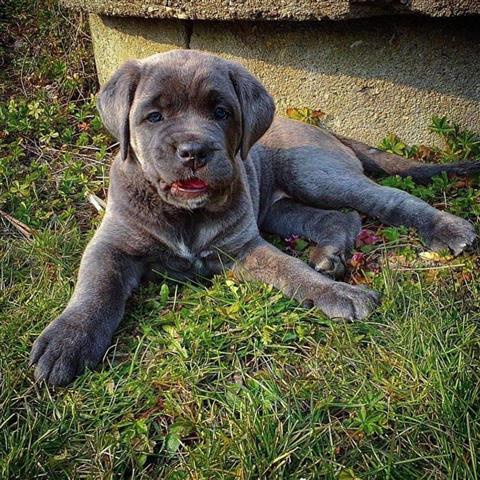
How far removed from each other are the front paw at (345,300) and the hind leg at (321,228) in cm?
36

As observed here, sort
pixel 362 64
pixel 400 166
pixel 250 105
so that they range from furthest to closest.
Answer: pixel 362 64, pixel 400 166, pixel 250 105

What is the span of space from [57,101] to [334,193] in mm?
2418

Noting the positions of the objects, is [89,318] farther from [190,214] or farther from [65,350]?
[190,214]

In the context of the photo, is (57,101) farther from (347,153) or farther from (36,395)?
(36,395)

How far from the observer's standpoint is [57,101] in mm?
5277

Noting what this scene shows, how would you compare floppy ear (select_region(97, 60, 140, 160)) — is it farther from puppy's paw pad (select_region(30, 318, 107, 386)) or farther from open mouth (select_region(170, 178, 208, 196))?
puppy's paw pad (select_region(30, 318, 107, 386))

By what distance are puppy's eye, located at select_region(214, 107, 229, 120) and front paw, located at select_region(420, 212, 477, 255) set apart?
1.23 metres

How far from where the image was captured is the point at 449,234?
351 centimetres

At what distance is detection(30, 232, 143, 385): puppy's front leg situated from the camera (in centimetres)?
278

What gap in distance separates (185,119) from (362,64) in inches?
68.9

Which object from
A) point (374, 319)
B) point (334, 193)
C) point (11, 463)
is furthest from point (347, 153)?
point (11, 463)


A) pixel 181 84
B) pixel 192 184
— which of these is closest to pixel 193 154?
pixel 192 184

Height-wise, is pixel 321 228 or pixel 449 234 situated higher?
pixel 449 234

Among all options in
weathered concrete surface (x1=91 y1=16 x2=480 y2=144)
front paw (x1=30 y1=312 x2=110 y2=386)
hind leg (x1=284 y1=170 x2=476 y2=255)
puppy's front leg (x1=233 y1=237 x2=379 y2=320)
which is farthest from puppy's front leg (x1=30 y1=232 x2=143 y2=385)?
weathered concrete surface (x1=91 y1=16 x2=480 y2=144)
